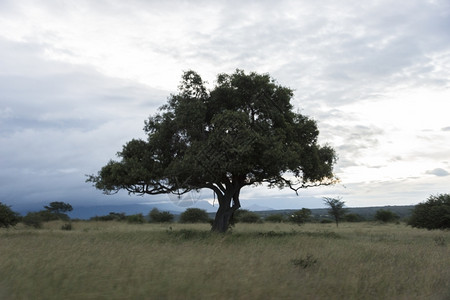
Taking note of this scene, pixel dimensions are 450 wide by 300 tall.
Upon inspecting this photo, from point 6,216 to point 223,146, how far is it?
57.7 feet

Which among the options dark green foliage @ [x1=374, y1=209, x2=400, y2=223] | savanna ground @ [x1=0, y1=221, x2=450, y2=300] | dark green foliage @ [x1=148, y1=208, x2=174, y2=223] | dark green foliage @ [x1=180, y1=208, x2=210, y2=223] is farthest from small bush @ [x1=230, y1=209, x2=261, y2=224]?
savanna ground @ [x1=0, y1=221, x2=450, y2=300]

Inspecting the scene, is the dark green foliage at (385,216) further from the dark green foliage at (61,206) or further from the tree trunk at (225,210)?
the dark green foliage at (61,206)

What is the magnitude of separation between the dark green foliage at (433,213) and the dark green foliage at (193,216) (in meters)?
31.5

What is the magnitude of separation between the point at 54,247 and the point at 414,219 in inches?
1138

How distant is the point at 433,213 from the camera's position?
28.9 metres

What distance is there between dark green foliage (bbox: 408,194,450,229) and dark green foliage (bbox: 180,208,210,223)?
3154 cm

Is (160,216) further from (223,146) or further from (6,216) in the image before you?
(223,146)

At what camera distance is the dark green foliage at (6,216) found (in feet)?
83.7

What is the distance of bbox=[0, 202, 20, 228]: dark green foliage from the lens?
25500 millimetres

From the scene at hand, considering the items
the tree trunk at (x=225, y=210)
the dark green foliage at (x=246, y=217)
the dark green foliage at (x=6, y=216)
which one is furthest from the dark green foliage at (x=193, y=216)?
the tree trunk at (x=225, y=210)

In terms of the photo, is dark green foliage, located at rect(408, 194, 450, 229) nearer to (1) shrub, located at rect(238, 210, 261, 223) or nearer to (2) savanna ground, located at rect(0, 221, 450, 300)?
(2) savanna ground, located at rect(0, 221, 450, 300)

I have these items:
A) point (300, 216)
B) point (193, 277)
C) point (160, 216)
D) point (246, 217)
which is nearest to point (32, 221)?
point (160, 216)

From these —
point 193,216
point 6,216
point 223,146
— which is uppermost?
point 223,146

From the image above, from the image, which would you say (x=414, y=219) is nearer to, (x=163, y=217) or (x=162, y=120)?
(x=162, y=120)
